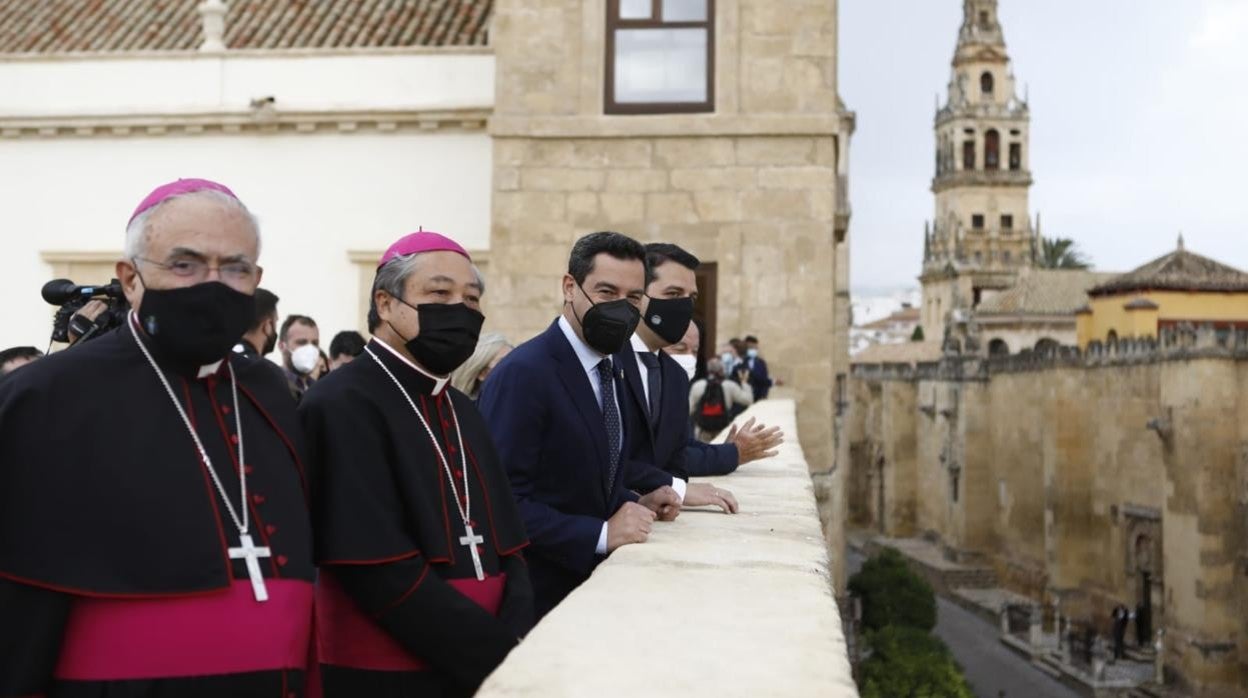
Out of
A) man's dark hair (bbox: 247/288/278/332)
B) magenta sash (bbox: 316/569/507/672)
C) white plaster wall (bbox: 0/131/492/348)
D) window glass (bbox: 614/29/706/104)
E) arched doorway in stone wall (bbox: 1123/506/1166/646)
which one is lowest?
arched doorway in stone wall (bbox: 1123/506/1166/646)

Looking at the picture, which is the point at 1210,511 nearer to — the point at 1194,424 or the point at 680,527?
the point at 1194,424

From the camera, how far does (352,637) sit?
2971mm

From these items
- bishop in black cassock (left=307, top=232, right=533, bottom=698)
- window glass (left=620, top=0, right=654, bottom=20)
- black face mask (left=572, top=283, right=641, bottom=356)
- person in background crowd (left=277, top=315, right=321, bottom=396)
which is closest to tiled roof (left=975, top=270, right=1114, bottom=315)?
window glass (left=620, top=0, right=654, bottom=20)

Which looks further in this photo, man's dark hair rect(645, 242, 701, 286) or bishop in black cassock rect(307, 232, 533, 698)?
man's dark hair rect(645, 242, 701, 286)

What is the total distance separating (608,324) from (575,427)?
31 centimetres

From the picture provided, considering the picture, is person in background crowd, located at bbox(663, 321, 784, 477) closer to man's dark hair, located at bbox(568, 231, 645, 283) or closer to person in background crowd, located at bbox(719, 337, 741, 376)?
man's dark hair, located at bbox(568, 231, 645, 283)

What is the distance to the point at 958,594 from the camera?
44656mm

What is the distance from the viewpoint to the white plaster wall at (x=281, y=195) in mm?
14062

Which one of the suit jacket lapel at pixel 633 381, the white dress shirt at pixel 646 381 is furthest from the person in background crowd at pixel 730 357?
the suit jacket lapel at pixel 633 381

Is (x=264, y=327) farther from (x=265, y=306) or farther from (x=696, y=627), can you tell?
(x=696, y=627)

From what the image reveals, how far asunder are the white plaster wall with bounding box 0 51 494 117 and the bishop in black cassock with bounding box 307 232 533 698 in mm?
11036

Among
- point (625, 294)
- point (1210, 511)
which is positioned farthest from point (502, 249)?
point (1210, 511)

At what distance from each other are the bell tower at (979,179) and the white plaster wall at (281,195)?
228 ft

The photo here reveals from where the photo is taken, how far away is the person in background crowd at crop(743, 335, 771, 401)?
11.3 meters
